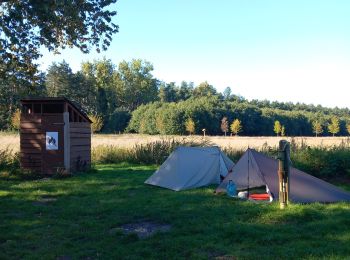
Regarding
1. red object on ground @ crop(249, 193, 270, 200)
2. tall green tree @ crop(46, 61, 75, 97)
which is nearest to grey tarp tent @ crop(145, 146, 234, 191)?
red object on ground @ crop(249, 193, 270, 200)

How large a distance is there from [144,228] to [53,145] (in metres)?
9.40

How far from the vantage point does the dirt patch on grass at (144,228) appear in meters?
7.09

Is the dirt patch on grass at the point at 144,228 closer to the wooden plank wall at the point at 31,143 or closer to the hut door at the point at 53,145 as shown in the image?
the hut door at the point at 53,145

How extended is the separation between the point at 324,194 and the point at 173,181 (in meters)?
4.59

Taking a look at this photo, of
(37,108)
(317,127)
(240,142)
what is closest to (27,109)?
(37,108)

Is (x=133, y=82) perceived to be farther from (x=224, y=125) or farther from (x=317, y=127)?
(x=317, y=127)

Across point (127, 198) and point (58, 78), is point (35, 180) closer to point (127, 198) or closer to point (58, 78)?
point (127, 198)

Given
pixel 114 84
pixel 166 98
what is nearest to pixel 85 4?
pixel 114 84

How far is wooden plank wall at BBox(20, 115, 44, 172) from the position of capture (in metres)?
16.0

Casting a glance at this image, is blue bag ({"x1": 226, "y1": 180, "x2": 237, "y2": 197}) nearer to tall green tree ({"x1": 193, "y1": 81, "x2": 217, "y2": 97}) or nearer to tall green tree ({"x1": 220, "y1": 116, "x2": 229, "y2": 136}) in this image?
tall green tree ({"x1": 220, "y1": 116, "x2": 229, "y2": 136})

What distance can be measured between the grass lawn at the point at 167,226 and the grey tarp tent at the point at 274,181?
0.66m

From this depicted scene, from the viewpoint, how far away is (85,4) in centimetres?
1355

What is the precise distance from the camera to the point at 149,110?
83.4m

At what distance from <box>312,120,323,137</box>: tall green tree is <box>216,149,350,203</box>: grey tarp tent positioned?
82588 millimetres
